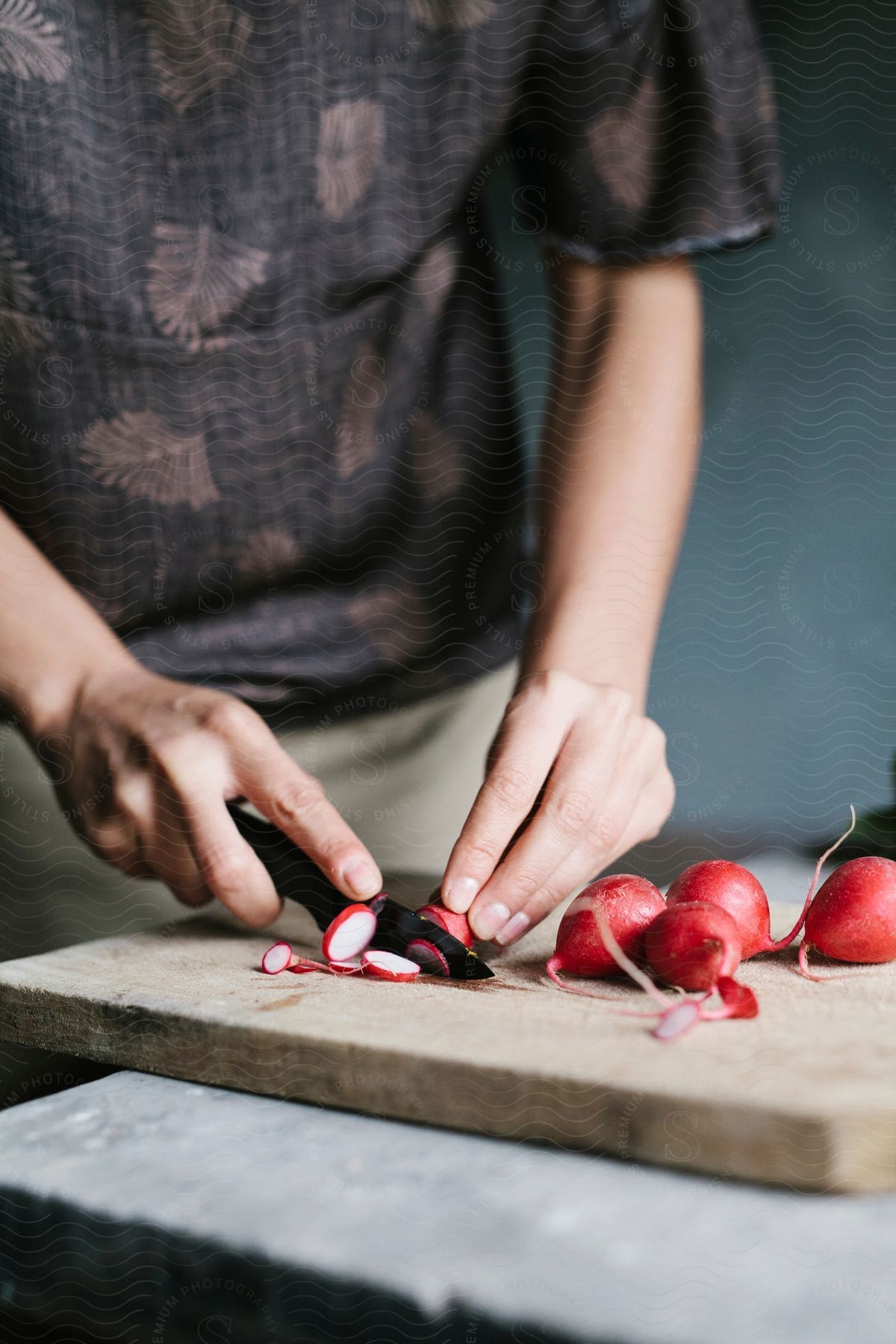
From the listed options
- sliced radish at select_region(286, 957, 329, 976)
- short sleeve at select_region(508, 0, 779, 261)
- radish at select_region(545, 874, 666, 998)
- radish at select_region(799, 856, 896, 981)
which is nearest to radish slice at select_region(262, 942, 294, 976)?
sliced radish at select_region(286, 957, 329, 976)

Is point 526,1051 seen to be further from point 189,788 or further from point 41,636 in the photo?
point 41,636

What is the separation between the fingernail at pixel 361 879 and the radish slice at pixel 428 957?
40 millimetres

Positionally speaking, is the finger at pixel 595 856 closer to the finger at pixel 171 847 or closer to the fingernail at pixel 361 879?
the fingernail at pixel 361 879

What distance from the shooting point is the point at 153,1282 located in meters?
0.30

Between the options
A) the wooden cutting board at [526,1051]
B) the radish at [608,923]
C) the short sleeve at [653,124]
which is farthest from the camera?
the short sleeve at [653,124]

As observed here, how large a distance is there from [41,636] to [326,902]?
0.23 metres

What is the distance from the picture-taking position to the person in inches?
22.9

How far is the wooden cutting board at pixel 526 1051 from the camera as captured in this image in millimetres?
297

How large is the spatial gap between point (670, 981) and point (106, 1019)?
236 millimetres

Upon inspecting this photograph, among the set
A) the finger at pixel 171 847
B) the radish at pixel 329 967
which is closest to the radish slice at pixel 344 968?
the radish at pixel 329 967

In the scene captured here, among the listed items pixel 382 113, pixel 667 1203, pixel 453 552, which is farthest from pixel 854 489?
pixel 667 1203

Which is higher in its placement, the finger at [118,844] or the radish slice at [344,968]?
the radish slice at [344,968]

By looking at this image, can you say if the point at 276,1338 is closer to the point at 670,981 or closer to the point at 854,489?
the point at 670,981

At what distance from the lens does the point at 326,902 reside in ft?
1.68
